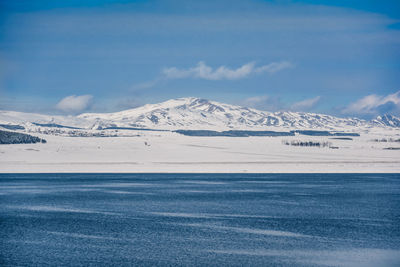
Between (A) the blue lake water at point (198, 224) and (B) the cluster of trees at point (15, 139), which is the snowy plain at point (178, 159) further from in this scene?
(A) the blue lake water at point (198, 224)

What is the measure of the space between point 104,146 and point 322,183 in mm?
58176

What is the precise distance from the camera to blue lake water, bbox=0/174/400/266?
32188 millimetres

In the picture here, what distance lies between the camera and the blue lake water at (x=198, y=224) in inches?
1267

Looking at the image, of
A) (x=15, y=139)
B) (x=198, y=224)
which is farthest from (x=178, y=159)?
(x=198, y=224)

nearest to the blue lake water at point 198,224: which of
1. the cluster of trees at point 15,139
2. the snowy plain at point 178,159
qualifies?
the snowy plain at point 178,159

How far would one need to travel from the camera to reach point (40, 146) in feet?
377

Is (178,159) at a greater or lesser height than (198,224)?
greater

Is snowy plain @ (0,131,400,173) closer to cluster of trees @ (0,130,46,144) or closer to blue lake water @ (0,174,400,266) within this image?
cluster of trees @ (0,130,46,144)

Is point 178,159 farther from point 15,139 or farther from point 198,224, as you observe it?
point 198,224

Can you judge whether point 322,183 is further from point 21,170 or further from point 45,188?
point 21,170

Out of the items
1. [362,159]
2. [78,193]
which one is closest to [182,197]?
[78,193]

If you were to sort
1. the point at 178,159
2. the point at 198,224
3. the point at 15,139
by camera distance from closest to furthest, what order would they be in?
the point at 198,224
the point at 178,159
the point at 15,139

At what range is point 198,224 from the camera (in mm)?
42312

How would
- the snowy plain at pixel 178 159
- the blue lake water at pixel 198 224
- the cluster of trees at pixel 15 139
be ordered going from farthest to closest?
the cluster of trees at pixel 15 139 → the snowy plain at pixel 178 159 → the blue lake water at pixel 198 224
